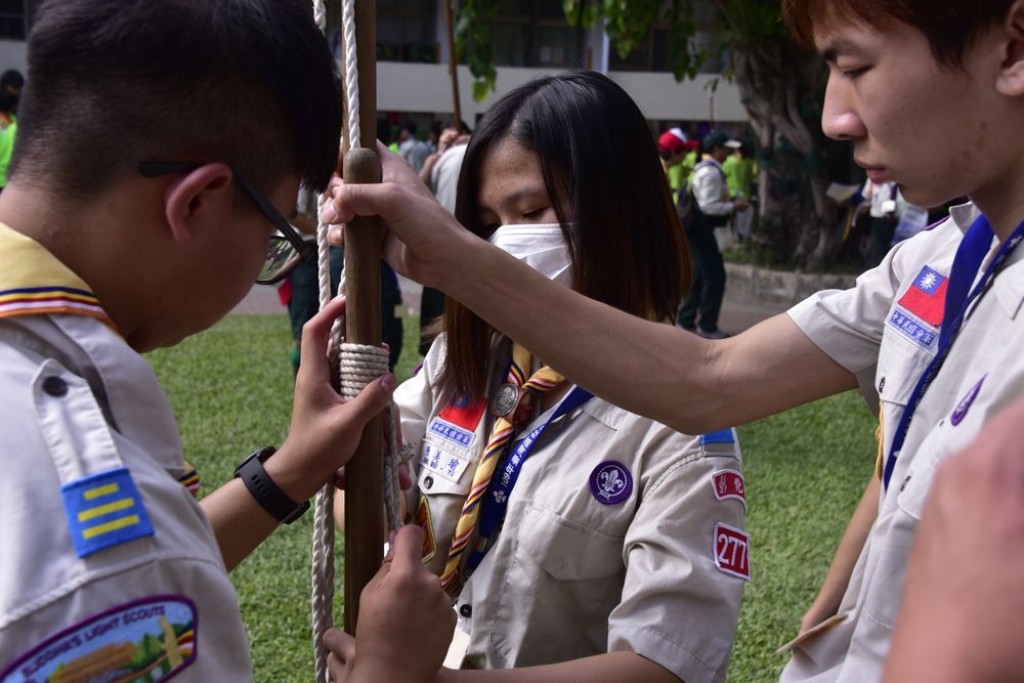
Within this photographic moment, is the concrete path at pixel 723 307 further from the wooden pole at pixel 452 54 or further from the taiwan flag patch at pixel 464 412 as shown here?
the taiwan flag patch at pixel 464 412

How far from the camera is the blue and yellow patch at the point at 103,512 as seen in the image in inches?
39.8

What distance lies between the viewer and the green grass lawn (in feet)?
13.0

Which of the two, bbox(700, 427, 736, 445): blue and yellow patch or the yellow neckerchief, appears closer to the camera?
the yellow neckerchief

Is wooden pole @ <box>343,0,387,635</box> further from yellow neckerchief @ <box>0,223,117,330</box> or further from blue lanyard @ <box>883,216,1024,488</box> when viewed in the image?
blue lanyard @ <box>883,216,1024,488</box>

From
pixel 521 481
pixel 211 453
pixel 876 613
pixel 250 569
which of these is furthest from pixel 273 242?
pixel 211 453

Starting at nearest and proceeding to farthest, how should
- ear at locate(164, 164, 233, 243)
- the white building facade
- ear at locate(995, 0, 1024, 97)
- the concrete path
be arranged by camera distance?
ear at locate(164, 164, 233, 243), ear at locate(995, 0, 1024, 97), the concrete path, the white building facade

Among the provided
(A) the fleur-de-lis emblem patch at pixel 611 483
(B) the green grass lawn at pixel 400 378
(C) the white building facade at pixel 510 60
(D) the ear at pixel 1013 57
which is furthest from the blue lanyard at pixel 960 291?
(C) the white building facade at pixel 510 60

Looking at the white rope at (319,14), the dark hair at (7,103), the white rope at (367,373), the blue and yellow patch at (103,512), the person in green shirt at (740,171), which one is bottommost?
the person in green shirt at (740,171)

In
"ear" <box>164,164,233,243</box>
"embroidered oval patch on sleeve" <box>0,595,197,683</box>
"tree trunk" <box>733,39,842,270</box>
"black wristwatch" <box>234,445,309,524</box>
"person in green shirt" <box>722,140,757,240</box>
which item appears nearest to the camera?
"embroidered oval patch on sleeve" <box>0,595,197,683</box>

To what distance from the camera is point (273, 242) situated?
4.70 feet

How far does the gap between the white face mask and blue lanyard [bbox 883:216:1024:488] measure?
2.22 ft

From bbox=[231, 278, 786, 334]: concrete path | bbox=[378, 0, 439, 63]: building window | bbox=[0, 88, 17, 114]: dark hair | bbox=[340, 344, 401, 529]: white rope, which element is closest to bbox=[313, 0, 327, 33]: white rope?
bbox=[340, 344, 401, 529]: white rope

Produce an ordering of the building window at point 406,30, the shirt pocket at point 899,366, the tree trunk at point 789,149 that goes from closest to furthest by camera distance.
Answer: the shirt pocket at point 899,366, the tree trunk at point 789,149, the building window at point 406,30

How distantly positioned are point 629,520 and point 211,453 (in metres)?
4.43
